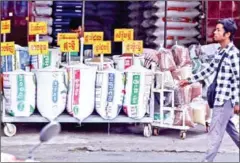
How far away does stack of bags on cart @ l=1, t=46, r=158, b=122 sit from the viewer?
8.70m

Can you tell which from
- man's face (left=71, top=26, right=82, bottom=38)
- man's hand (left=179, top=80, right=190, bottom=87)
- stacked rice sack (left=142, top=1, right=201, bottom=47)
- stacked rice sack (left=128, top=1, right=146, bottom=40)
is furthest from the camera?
stacked rice sack (left=128, top=1, right=146, bottom=40)

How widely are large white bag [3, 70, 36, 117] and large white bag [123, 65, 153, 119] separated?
1161 millimetres

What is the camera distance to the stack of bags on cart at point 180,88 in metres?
8.91

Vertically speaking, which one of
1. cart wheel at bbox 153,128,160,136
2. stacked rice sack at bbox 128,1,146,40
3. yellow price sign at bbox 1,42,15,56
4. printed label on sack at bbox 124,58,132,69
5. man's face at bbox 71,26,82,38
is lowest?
cart wheel at bbox 153,128,160,136

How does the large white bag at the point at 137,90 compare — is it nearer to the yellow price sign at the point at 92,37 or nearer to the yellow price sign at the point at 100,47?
the yellow price sign at the point at 100,47

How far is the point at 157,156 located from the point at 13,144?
1744 mm

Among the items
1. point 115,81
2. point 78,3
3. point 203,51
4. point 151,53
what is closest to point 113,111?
point 115,81

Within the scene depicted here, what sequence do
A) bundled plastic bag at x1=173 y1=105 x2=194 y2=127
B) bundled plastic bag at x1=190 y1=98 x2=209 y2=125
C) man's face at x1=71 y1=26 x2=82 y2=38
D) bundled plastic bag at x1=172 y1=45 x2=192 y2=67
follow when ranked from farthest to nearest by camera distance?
man's face at x1=71 y1=26 x2=82 y2=38 < bundled plastic bag at x1=172 y1=45 x2=192 y2=67 < bundled plastic bag at x1=190 y1=98 x2=209 y2=125 < bundled plastic bag at x1=173 y1=105 x2=194 y2=127

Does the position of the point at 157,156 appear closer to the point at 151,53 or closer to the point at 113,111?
the point at 113,111

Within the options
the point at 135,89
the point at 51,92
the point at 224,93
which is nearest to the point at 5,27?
the point at 51,92

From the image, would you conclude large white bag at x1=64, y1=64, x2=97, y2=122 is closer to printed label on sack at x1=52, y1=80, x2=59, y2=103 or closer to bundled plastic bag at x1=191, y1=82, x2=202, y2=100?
printed label on sack at x1=52, y1=80, x2=59, y2=103

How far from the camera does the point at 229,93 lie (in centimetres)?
682

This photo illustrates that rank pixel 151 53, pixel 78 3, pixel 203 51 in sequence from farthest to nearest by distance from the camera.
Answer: pixel 78 3 < pixel 203 51 < pixel 151 53

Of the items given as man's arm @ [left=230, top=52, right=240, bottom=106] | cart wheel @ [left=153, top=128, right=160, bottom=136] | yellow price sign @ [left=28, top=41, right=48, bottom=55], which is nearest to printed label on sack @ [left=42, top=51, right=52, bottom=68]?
yellow price sign @ [left=28, top=41, right=48, bottom=55]
